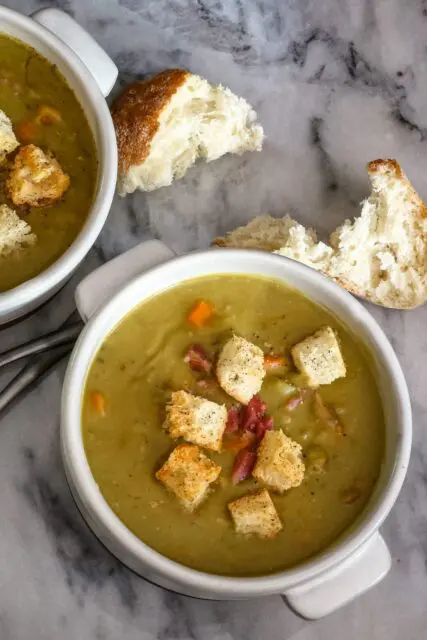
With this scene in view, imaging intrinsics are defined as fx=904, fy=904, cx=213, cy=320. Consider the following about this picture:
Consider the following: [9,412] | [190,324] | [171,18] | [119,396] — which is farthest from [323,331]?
[171,18]

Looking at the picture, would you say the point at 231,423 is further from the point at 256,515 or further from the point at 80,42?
the point at 80,42

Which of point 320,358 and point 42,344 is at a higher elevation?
point 320,358

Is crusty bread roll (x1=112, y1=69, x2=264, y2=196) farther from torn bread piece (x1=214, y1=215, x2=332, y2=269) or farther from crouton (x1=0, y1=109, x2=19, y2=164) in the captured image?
crouton (x1=0, y1=109, x2=19, y2=164)

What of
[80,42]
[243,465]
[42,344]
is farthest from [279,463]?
[80,42]

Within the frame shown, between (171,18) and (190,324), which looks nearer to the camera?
(190,324)

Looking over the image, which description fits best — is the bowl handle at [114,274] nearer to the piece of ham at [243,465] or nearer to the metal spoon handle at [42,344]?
the metal spoon handle at [42,344]

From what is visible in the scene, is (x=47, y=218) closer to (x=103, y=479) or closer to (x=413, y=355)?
(x=103, y=479)
